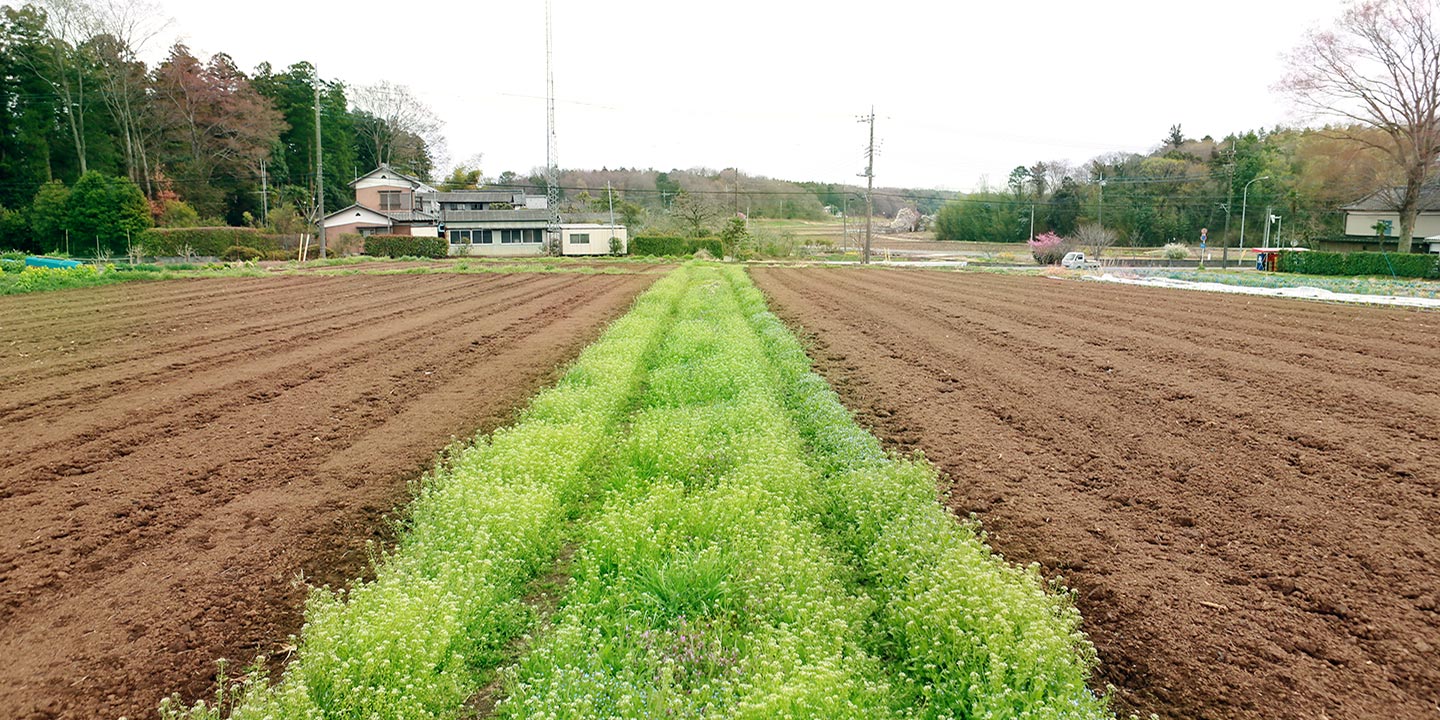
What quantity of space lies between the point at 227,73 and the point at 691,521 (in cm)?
7207

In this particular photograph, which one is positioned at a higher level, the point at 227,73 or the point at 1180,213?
the point at 227,73

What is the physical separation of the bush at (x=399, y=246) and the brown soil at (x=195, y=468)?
38.6 meters

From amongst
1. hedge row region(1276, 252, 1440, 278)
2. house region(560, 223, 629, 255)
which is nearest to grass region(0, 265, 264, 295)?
house region(560, 223, 629, 255)

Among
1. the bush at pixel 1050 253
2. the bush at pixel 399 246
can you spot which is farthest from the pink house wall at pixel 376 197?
the bush at pixel 1050 253

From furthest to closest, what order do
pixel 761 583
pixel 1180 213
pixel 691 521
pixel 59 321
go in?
1. pixel 1180 213
2. pixel 59 321
3. pixel 691 521
4. pixel 761 583

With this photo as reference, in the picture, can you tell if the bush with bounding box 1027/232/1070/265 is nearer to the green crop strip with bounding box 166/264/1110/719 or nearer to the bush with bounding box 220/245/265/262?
the bush with bounding box 220/245/265/262

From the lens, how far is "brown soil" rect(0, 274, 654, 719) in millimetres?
4188

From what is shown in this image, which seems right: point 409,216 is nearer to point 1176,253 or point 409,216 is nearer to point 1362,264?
point 1176,253

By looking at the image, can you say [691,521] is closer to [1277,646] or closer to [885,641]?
[885,641]

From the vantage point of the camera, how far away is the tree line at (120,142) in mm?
46969

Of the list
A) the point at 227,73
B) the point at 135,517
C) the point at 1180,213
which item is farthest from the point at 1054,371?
the point at 1180,213

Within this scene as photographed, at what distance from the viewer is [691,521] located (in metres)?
5.85

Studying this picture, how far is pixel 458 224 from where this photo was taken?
6856cm

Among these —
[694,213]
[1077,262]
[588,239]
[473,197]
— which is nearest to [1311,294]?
[1077,262]
